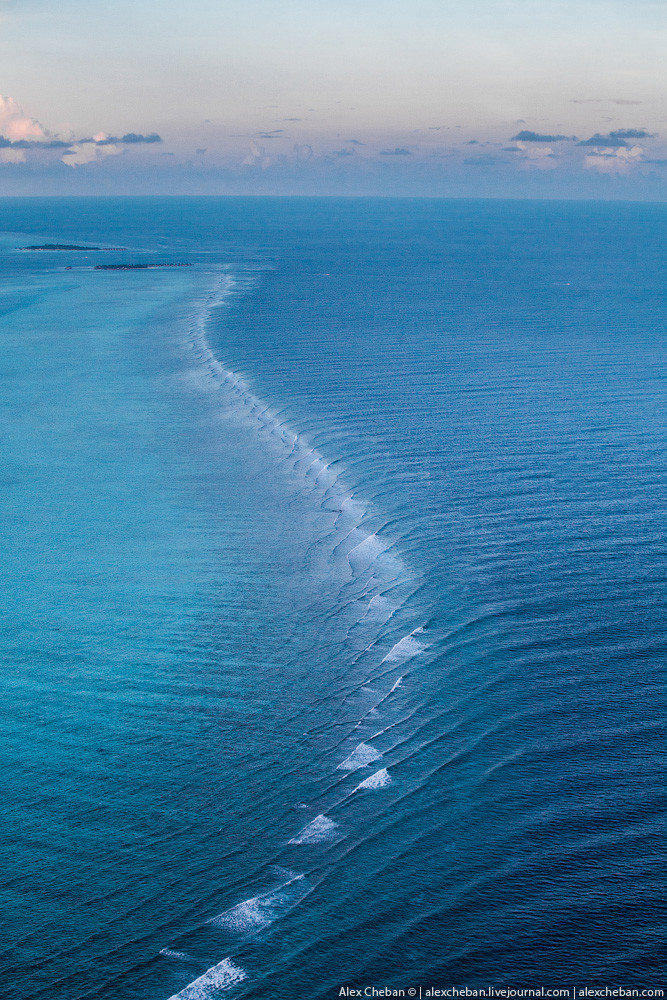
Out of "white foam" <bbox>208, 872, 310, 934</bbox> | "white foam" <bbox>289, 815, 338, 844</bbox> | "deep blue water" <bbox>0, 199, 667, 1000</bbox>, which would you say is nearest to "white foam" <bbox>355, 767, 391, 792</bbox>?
"deep blue water" <bbox>0, 199, 667, 1000</bbox>

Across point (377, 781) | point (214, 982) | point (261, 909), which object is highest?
point (377, 781)

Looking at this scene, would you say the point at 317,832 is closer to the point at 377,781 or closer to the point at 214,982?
the point at 377,781

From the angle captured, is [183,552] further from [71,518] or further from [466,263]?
[466,263]

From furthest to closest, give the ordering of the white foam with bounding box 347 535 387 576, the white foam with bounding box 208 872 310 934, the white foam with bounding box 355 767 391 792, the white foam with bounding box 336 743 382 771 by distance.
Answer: the white foam with bounding box 347 535 387 576 < the white foam with bounding box 336 743 382 771 < the white foam with bounding box 355 767 391 792 < the white foam with bounding box 208 872 310 934

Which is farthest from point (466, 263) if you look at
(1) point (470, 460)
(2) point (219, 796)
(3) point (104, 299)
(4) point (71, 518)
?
(2) point (219, 796)

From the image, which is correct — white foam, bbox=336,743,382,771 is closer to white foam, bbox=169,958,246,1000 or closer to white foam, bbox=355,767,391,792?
white foam, bbox=355,767,391,792

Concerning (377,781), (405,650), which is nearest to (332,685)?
(405,650)
